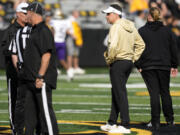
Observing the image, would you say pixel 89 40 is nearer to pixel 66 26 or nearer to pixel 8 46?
pixel 66 26

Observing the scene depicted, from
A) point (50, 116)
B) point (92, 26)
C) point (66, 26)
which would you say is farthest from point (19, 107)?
point (92, 26)

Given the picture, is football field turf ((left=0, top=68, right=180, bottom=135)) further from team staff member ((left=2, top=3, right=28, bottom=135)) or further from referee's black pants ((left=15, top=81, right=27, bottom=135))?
referee's black pants ((left=15, top=81, right=27, bottom=135))

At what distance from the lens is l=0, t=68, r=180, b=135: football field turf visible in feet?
32.2

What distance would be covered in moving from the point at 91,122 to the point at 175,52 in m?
1.73

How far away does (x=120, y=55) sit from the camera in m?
8.95

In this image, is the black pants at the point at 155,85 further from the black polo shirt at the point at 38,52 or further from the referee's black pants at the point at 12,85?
the black polo shirt at the point at 38,52

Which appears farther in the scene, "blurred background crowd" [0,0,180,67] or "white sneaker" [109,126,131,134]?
"blurred background crowd" [0,0,180,67]

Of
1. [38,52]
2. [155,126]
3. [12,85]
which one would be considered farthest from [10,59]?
[155,126]

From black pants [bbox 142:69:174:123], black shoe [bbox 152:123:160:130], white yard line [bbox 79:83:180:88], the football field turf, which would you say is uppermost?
black pants [bbox 142:69:174:123]

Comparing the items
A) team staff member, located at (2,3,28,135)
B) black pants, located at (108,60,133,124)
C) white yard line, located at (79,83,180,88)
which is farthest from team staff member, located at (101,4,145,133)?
white yard line, located at (79,83,180,88)

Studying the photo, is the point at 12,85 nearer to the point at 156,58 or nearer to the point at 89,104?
the point at 156,58

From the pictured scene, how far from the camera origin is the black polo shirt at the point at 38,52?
7340mm

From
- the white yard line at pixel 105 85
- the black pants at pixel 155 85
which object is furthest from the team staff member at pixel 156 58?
the white yard line at pixel 105 85

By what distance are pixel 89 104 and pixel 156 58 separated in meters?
3.40
